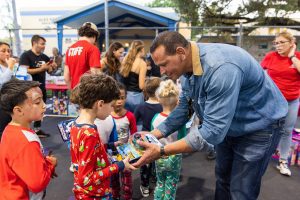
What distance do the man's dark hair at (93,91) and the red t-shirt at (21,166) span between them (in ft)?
1.30

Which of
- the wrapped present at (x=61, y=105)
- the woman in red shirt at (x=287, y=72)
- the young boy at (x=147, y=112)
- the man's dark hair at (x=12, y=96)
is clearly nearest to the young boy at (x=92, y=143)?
the man's dark hair at (x=12, y=96)

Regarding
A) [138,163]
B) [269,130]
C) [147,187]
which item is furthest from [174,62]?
[147,187]

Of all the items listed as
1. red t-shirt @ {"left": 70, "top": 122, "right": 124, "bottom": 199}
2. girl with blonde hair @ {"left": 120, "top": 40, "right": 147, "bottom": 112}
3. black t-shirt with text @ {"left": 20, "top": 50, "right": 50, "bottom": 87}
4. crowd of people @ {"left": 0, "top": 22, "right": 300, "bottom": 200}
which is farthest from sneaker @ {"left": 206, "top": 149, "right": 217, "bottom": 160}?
black t-shirt with text @ {"left": 20, "top": 50, "right": 50, "bottom": 87}

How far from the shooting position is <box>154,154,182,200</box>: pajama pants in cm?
260

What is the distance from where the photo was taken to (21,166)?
1.49 metres

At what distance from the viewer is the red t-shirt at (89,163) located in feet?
5.50

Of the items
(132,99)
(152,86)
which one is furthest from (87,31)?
(152,86)

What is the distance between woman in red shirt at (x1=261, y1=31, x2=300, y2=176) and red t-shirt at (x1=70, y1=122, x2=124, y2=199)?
2.80 m

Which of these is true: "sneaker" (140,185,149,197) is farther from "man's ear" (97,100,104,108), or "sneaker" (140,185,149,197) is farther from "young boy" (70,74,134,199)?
"man's ear" (97,100,104,108)

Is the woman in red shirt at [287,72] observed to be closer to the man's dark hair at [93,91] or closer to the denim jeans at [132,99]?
the denim jeans at [132,99]

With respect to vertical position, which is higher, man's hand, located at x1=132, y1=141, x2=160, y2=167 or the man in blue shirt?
the man in blue shirt

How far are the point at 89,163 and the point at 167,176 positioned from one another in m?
1.18

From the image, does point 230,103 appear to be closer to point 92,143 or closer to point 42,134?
point 92,143

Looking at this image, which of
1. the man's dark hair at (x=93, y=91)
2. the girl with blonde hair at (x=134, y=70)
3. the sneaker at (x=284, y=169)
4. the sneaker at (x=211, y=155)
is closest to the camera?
the man's dark hair at (x=93, y=91)
